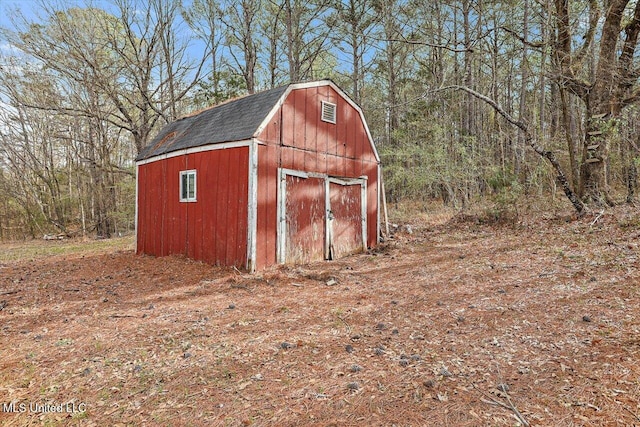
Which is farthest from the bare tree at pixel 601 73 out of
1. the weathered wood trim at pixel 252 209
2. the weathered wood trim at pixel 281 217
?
the weathered wood trim at pixel 252 209

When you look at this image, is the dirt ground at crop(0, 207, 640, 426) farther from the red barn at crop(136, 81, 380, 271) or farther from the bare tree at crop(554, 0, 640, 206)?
the bare tree at crop(554, 0, 640, 206)

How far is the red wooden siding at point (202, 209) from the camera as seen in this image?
748 cm

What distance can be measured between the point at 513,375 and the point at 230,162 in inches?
261

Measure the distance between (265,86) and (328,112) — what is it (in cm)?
1484

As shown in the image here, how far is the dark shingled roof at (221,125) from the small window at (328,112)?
127cm

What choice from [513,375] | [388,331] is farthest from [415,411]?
[388,331]

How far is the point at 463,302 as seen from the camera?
4.68 meters

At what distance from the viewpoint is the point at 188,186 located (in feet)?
28.8

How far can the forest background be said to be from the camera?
14406 millimetres

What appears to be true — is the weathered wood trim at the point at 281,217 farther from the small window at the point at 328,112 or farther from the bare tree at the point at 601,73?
the bare tree at the point at 601,73

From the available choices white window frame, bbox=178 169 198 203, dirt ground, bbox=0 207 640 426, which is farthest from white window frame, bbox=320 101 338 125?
dirt ground, bbox=0 207 640 426

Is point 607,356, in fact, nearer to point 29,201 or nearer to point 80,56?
point 80,56

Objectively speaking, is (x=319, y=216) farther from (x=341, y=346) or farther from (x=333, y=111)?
(x=341, y=346)

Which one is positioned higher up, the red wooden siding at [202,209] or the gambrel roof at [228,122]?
the gambrel roof at [228,122]
